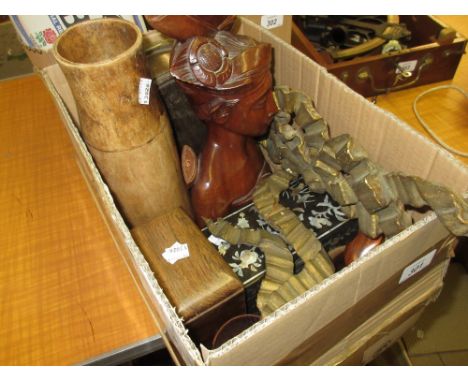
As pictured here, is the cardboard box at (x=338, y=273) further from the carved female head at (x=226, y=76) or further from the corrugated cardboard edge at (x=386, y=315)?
the carved female head at (x=226, y=76)

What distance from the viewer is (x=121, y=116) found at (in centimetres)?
59

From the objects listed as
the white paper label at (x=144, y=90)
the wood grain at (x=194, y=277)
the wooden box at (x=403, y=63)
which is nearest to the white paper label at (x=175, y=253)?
the wood grain at (x=194, y=277)

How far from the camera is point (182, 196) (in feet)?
2.51

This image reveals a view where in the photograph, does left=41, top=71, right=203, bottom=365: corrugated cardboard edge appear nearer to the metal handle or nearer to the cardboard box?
the cardboard box

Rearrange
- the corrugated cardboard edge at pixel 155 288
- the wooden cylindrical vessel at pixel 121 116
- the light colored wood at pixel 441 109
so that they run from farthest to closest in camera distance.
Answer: the light colored wood at pixel 441 109 → the wooden cylindrical vessel at pixel 121 116 → the corrugated cardboard edge at pixel 155 288

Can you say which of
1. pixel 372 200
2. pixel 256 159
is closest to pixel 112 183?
pixel 256 159

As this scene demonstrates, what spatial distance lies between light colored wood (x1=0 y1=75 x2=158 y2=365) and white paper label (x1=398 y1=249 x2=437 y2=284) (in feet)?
1.34

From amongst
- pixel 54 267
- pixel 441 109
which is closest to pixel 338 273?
pixel 54 267

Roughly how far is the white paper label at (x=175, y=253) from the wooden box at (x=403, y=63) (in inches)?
22.9

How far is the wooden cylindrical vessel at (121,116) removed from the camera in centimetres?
56

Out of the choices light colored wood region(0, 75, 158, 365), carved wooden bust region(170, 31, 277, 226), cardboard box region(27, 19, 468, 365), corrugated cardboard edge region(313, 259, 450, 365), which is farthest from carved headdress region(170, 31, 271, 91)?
corrugated cardboard edge region(313, 259, 450, 365)

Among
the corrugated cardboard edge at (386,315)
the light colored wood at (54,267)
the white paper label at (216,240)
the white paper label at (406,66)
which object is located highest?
the white paper label at (406,66)

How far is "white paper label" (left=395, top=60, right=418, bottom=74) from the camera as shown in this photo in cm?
98

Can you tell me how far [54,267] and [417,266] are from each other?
24.7 inches
